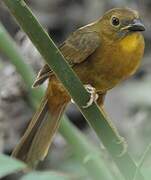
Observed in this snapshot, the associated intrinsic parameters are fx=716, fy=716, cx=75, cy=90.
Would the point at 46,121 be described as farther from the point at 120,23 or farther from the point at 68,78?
the point at 68,78

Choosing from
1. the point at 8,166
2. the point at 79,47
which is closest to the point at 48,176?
the point at 8,166

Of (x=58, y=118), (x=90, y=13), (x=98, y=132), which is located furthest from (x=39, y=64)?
(x=90, y=13)

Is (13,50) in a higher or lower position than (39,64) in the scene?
higher

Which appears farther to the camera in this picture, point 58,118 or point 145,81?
point 145,81

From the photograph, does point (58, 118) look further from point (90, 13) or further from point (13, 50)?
point (90, 13)

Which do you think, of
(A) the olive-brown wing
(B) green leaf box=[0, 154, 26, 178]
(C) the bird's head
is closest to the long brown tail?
(A) the olive-brown wing

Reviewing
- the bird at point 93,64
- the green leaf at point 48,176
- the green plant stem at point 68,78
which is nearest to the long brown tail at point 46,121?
the bird at point 93,64

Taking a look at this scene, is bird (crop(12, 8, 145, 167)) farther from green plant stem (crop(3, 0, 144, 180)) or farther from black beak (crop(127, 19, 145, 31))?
green plant stem (crop(3, 0, 144, 180))

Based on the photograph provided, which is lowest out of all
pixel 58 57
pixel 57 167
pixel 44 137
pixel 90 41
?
pixel 57 167

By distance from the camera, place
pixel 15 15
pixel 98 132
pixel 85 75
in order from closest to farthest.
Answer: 1. pixel 15 15
2. pixel 98 132
3. pixel 85 75
